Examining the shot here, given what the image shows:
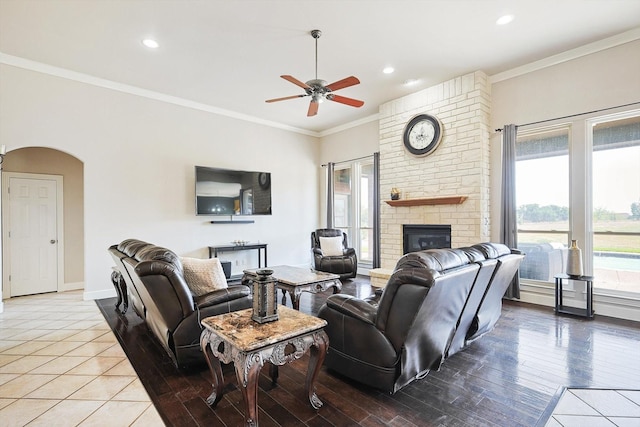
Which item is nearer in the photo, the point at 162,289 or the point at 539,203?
the point at 162,289

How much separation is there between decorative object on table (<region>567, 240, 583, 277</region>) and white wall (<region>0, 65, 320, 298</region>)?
525 cm

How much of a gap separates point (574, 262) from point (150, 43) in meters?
5.98

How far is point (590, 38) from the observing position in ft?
12.8

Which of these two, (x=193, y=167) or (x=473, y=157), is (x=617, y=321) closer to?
(x=473, y=157)

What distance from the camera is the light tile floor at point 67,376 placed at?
2.06 meters

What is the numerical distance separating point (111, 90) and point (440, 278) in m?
5.68

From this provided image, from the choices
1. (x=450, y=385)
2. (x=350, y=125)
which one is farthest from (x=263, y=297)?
(x=350, y=125)

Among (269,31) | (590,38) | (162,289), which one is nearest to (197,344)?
(162,289)

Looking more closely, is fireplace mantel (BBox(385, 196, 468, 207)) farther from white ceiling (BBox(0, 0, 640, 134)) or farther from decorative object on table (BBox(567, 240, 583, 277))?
white ceiling (BBox(0, 0, 640, 134))

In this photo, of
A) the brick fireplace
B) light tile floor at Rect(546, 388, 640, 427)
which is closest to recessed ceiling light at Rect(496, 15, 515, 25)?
the brick fireplace

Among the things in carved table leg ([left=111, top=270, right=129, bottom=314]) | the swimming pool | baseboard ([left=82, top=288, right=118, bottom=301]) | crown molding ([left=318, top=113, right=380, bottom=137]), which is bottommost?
baseboard ([left=82, top=288, right=118, bottom=301])

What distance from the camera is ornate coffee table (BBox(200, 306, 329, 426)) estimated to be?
1.75 meters

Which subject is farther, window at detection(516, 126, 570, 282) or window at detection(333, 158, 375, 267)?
window at detection(333, 158, 375, 267)

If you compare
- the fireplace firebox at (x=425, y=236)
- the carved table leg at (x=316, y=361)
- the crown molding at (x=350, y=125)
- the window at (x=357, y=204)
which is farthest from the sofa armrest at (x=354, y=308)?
the crown molding at (x=350, y=125)
